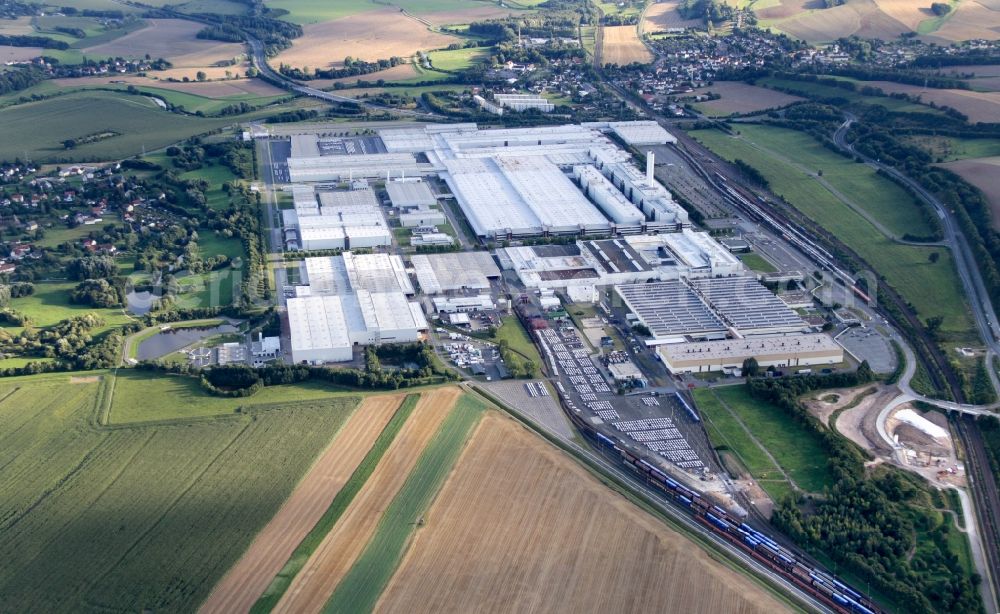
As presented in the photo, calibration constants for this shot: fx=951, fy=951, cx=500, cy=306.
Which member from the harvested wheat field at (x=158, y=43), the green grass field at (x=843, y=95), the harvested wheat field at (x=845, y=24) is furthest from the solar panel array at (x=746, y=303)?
the harvested wheat field at (x=158, y=43)

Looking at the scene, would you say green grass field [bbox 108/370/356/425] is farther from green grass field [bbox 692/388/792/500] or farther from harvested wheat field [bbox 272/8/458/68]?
harvested wheat field [bbox 272/8/458/68]

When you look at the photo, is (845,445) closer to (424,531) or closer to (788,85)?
(424,531)

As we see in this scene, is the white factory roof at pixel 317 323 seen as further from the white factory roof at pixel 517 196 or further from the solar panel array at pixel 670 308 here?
the solar panel array at pixel 670 308

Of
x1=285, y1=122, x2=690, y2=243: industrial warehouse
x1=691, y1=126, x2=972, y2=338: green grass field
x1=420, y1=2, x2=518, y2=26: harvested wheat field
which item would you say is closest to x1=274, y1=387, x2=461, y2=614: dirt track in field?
x1=285, y1=122, x2=690, y2=243: industrial warehouse

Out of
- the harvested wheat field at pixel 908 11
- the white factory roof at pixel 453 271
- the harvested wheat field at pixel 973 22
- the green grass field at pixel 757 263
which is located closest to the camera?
the white factory roof at pixel 453 271

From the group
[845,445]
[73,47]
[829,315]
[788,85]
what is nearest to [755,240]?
[829,315]

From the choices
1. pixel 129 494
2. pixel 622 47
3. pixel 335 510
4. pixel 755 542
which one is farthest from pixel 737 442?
pixel 622 47
